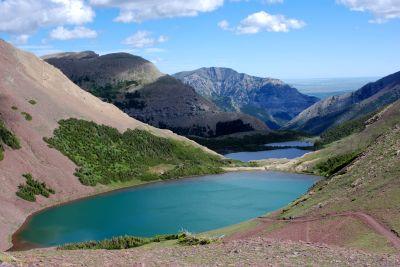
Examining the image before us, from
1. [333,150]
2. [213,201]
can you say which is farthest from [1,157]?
[333,150]

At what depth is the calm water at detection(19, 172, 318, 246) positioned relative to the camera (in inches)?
2997

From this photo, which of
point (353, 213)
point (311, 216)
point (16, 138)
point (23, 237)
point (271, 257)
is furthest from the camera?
point (16, 138)

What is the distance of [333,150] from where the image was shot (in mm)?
139750

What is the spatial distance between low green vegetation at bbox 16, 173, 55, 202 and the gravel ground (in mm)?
61741

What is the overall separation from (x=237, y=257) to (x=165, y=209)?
60.3 metres

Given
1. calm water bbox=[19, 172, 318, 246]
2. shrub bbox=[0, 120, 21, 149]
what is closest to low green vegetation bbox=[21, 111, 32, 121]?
shrub bbox=[0, 120, 21, 149]

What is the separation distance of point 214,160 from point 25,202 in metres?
76.2

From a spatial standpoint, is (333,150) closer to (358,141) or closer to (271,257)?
(358,141)

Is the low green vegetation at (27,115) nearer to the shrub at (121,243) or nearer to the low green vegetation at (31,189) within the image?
the low green vegetation at (31,189)

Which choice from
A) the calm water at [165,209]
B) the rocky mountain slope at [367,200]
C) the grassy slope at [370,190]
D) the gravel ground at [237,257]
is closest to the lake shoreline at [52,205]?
the calm water at [165,209]

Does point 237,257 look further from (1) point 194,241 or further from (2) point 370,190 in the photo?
(2) point 370,190

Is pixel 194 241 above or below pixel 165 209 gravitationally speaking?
above

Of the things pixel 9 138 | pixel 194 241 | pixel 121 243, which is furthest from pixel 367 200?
pixel 9 138

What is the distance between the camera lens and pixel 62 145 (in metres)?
122
